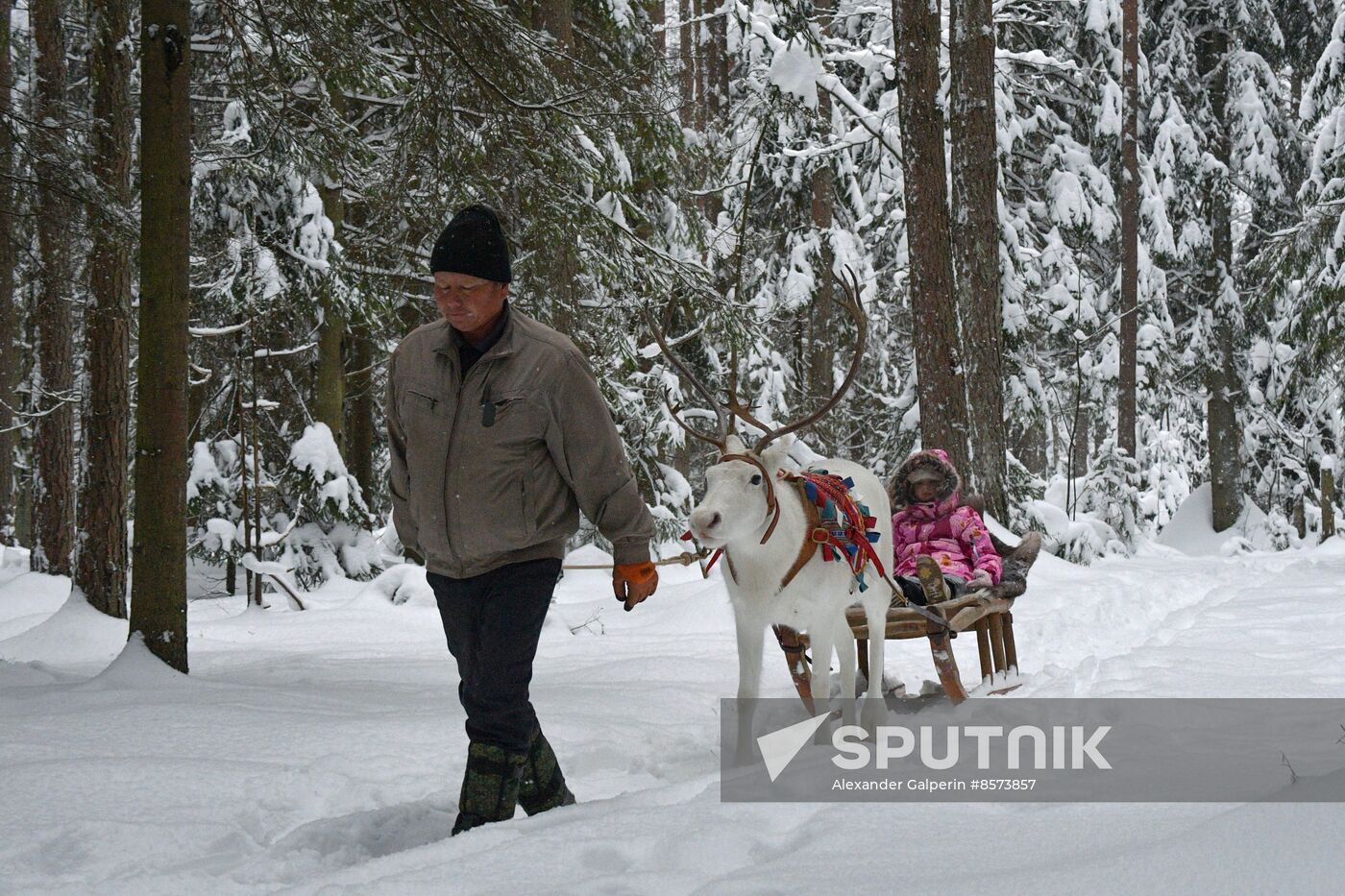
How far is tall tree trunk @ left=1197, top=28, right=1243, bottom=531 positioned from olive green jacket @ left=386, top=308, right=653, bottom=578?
2099 centimetres

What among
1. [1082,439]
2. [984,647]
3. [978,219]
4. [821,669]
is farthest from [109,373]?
[1082,439]

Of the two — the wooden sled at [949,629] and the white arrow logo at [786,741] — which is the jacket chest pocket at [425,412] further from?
the wooden sled at [949,629]

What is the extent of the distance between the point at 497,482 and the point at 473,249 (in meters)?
0.83

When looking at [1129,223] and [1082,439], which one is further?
[1082,439]

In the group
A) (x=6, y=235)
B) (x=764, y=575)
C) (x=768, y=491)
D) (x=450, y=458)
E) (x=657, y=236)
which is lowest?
(x=764, y=575)

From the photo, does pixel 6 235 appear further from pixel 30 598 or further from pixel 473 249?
pixel 30 598

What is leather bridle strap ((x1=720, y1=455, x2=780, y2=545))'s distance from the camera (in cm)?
470

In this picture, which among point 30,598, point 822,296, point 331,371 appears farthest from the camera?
point 822,296

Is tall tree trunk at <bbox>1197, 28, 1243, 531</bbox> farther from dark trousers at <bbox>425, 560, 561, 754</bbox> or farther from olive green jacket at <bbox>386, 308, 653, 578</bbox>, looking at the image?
dark trousers at <bbox>425, 560, 561, 754</bbox>

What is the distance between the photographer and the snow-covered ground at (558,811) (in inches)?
105

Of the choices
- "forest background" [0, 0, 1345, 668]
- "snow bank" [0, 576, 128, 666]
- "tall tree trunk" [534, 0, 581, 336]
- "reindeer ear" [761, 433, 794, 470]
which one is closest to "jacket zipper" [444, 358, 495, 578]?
"reindeer ear" [761, 433, 794, 470]

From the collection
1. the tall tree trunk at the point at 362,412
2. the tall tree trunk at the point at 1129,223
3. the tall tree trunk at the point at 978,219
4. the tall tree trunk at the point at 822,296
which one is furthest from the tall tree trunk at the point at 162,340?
the tall tree trunk at the point at 1129,223

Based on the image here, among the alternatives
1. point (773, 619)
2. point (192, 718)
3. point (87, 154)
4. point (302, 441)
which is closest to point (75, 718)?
point (192, 718)

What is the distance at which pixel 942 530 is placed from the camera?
6723 millimetres
